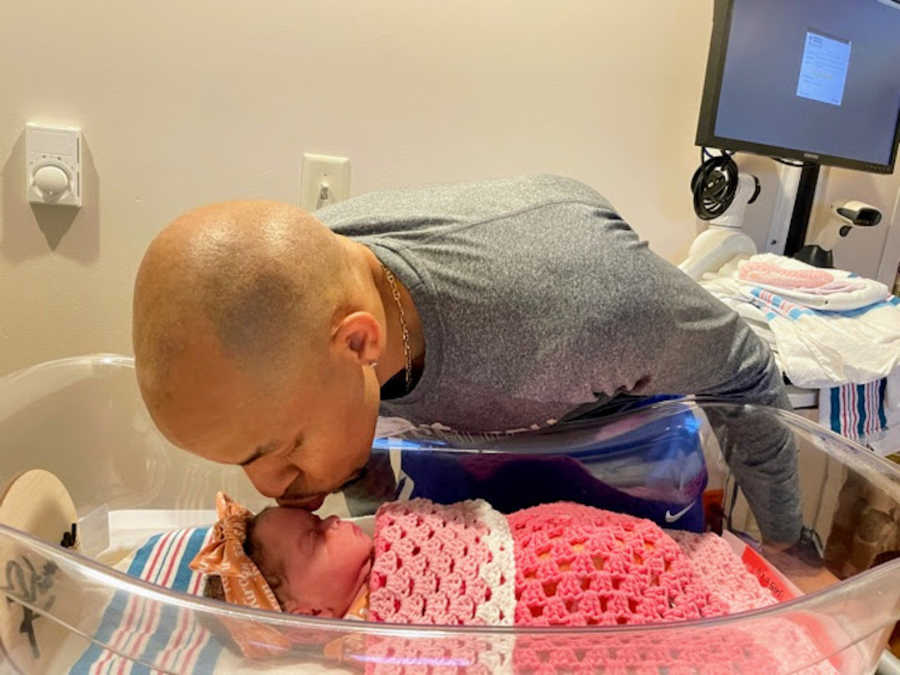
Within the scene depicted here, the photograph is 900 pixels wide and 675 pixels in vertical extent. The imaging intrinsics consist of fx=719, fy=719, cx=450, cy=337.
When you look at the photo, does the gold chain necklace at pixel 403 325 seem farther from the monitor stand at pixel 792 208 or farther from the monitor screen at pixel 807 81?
the monitor stand at pixel 792 208

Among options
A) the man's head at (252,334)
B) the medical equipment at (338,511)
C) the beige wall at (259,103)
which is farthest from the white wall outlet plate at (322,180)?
the man's head at (252,334)

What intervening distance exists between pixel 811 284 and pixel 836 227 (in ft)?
1.80

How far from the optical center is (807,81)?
1383mm

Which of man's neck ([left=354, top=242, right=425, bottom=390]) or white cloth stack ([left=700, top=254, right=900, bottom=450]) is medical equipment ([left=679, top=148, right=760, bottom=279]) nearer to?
white cloth stack ([left=700, top=254, right=900, bottom=450])

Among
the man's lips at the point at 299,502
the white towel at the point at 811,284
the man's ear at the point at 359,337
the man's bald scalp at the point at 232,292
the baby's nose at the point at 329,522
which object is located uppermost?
the man's bald scalp at the point at 232,292

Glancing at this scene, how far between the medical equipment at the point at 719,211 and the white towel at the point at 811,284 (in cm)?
10

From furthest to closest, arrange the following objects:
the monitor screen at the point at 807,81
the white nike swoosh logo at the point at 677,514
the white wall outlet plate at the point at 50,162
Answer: the monitor screen at the point at 807,81 → the white wall outlet plate at the point at 50,162 → the white nike swoosh logo at the point at 677,514

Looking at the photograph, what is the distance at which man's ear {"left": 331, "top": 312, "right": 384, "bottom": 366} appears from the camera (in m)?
0.56

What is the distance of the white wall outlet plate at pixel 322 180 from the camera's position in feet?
3.77

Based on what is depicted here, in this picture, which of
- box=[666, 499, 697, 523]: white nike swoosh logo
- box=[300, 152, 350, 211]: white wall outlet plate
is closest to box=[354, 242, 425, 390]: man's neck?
box=[666, 499, 697, 523]: white nike swoosh logo

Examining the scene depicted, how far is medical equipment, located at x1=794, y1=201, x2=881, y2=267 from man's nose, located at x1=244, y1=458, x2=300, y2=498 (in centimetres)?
123

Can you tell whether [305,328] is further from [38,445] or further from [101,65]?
[101,65]

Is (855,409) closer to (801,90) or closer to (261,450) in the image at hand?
(801,90)

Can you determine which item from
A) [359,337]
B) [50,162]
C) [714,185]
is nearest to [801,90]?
[714,185]
